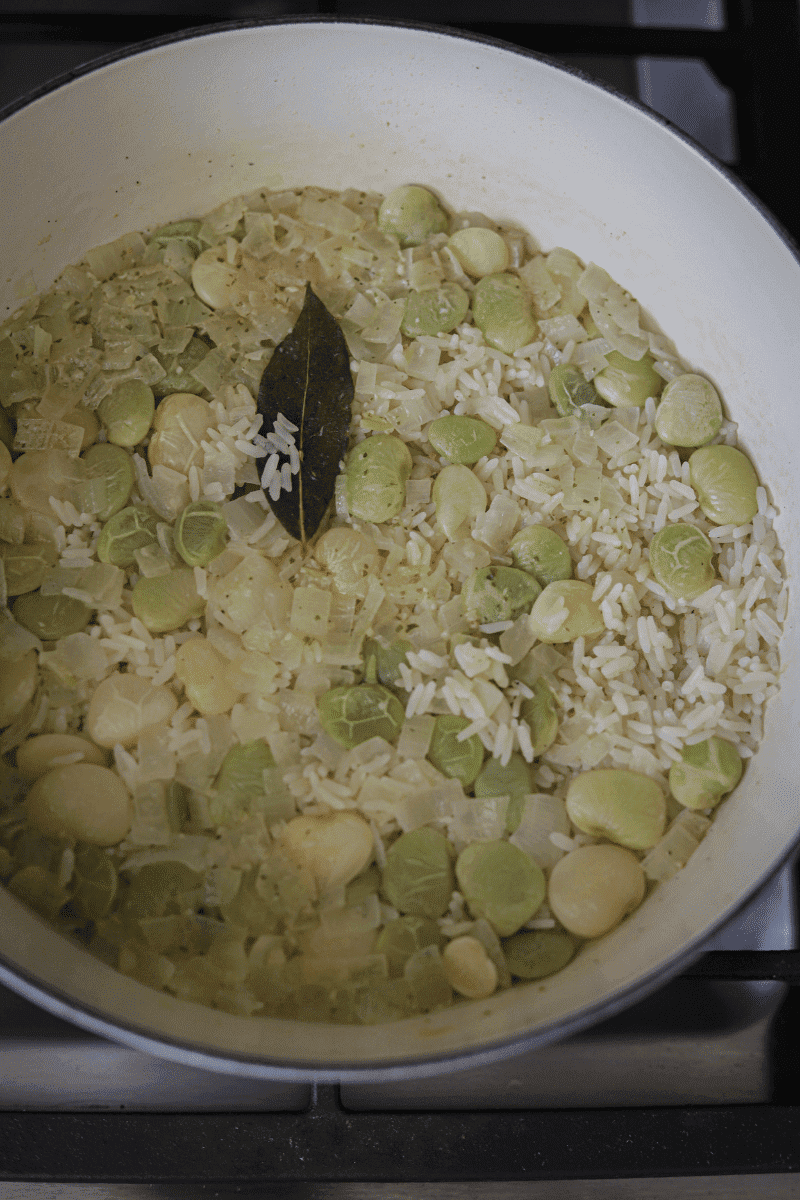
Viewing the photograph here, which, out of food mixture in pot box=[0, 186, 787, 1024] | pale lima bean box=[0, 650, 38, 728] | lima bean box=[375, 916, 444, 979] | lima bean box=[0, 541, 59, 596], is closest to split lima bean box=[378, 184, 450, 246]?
food mixture in pot box=[0, 186, 787, 1024]

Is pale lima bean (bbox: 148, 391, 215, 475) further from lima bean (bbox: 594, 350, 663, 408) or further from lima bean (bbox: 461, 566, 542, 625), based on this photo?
lima bean (bbox: 594, 350, 663, 408)

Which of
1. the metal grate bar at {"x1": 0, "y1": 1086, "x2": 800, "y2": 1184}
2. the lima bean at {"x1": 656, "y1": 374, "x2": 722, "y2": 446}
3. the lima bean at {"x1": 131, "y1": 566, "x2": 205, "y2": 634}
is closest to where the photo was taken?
the metal grate bar at {"x1": 0, "y1": 1086, "x2": 800, "y2": 1184}

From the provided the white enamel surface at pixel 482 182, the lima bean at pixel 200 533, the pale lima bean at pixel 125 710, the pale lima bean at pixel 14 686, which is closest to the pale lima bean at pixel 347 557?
the lima bean at pixel 200 533

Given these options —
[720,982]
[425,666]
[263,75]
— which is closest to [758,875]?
[720,982]

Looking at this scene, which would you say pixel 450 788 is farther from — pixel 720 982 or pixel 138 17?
pixel 138 17

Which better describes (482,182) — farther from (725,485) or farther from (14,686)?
(14,686)

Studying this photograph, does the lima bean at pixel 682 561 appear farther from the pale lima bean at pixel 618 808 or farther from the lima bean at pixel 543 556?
the pale lima bean at pixel 618 808

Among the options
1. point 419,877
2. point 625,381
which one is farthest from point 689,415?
point 419,877
